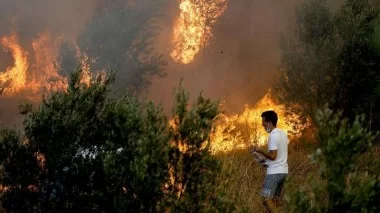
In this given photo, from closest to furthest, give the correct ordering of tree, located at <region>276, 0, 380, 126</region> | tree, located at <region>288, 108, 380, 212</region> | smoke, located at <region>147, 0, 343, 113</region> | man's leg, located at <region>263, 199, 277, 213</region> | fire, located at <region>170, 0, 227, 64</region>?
tree, located at <region>288, 108, 380, 212</region> → man's leg, located at <region>263, 199, 277, 213</region> → tree, located at <region>276, 0, 380, 126</region> → smoke, located at <region>147, 0, 343, 113</region> → fire, located at <region>170, 0, 227, 64</region>

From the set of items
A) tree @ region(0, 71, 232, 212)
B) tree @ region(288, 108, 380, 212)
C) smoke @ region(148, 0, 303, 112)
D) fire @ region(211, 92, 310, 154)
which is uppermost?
smoke @ region(148, 0, 303, 112)

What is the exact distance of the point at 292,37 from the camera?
19234 millimetres

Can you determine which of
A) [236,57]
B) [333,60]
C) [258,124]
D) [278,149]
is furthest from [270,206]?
[236,57]

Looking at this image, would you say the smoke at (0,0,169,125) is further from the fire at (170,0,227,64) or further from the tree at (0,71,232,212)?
the tree at (0,71,232,212)

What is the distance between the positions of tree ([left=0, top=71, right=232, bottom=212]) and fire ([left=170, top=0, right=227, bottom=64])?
72.8ft

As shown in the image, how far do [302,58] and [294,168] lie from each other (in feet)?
19.9

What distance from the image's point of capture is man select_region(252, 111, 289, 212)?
777 cm

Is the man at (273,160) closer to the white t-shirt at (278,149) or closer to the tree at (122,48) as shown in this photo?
the white t-shirt at (278,149)

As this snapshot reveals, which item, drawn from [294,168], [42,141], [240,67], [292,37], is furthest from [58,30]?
[42,141]

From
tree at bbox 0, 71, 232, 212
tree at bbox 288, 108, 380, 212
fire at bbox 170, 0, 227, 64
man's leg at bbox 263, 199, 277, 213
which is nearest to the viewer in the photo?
tree at bbox 288, 108, 380, 212

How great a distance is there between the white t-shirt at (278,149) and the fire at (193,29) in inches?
854

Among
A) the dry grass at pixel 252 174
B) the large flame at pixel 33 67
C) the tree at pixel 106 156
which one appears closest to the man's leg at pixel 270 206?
the dry grass at pixel 252 174

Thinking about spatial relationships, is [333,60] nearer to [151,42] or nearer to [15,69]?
[151,42]

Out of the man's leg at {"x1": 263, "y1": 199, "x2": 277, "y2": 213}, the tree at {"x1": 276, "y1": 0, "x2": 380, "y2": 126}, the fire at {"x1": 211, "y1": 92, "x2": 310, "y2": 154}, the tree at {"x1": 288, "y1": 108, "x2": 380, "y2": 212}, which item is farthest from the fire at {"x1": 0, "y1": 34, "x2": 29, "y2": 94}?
the tree at {"x1": 288, "y1": 108, "x2": 380, "y2": 212}
